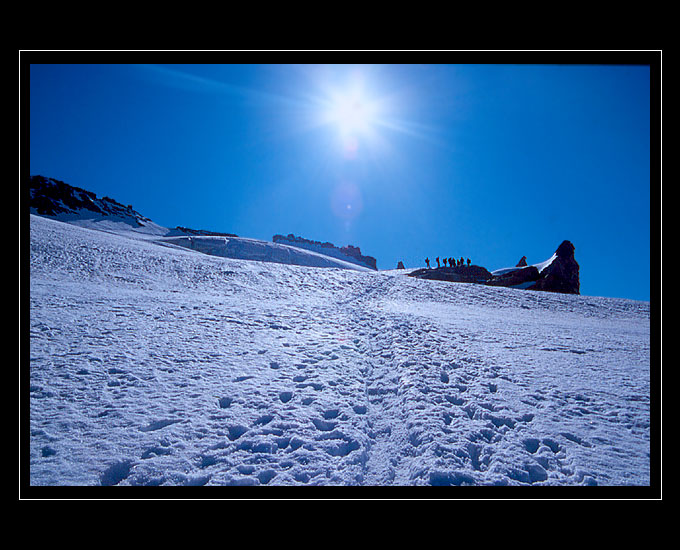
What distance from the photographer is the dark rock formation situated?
42.5 m

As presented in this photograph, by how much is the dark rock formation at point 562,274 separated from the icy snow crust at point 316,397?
35.2 metres

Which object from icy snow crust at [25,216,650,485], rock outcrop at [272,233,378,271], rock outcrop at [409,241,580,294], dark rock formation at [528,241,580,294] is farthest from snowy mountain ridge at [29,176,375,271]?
icy snow crust at [25,216,650,485]

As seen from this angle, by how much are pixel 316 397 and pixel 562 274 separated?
55.1 meters

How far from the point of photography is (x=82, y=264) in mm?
16078

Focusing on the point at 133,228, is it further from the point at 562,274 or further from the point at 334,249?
the point at 562,274

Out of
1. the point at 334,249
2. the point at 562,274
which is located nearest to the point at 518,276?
the point at 562,274

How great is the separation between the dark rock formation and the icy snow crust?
35210 millimetres

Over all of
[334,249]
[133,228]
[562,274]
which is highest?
[133,228]

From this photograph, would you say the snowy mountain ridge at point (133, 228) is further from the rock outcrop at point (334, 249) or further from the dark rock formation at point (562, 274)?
the dark rock formation at point (562, 274)

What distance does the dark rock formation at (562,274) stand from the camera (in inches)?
1672

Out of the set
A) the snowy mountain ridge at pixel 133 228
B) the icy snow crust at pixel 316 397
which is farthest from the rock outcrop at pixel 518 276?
the snowy mountain ridge at pixel 133 228

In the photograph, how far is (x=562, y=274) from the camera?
47781 millimetres
